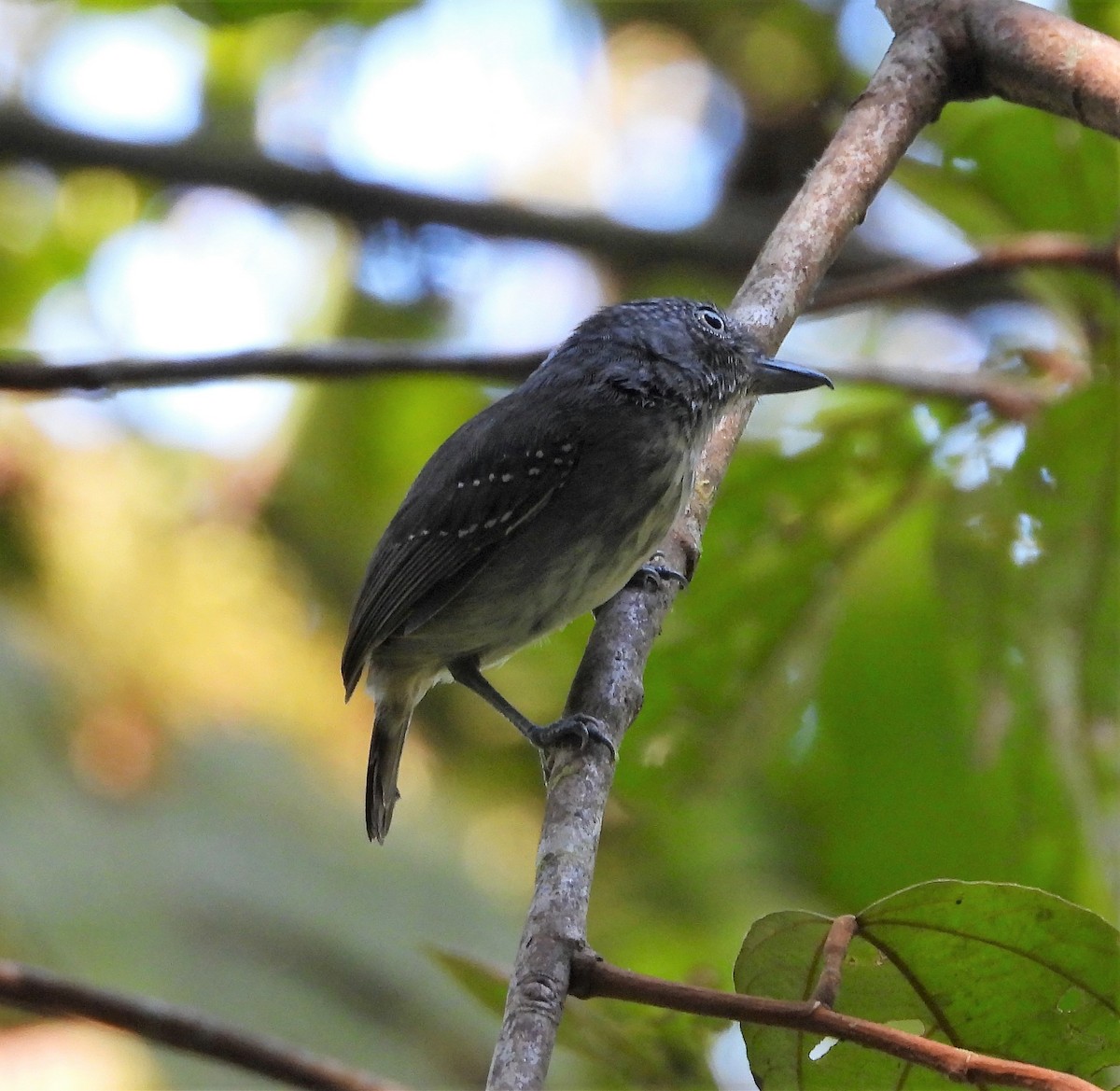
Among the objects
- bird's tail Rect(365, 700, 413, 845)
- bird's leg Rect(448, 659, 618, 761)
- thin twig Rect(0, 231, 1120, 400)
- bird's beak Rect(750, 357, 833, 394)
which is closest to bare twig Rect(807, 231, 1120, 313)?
thin twig Rect(0, 231, 1120, 400)

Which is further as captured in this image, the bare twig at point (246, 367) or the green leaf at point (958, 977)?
the bare twig at point (246, 367)

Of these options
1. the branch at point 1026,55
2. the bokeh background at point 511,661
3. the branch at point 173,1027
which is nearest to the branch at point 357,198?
the bokeh background at point 511,661

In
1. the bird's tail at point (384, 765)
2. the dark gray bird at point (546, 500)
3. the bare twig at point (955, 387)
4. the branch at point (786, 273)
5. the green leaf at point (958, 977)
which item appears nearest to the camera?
the green leaf at point (958, 977)

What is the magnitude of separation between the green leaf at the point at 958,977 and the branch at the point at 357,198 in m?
3.59

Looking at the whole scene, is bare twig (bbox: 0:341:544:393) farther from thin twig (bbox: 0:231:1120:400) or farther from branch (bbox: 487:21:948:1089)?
branch (bbox: 487:21:948:1089)

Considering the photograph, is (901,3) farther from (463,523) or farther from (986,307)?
(986,307)

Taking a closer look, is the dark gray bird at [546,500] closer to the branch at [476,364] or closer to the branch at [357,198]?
the branch at [476,364]

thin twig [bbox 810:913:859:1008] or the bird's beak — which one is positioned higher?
the bird's beak

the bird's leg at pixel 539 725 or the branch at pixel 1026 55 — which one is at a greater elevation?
the branch at pixel 1026 55

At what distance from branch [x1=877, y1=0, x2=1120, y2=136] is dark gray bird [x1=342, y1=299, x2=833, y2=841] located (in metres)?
0.76

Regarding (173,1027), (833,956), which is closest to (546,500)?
(173,1027)

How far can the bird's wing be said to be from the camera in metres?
3.68

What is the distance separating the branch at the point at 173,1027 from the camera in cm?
208

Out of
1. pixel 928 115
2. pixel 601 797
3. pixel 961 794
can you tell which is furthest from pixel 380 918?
pixel 928 115
